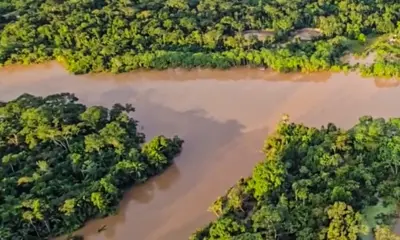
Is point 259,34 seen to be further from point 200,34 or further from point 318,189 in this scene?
point 318,189

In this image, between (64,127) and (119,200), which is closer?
(119,200)

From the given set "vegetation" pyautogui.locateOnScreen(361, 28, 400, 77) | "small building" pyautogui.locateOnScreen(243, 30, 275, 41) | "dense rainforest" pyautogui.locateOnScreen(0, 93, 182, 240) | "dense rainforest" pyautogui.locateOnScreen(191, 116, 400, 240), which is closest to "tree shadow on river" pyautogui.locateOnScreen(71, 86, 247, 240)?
"dense rainforest" pyautogui.locateOnScreen(0, 93, 182, 240)

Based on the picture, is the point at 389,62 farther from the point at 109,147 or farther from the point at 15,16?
the point at 15,16

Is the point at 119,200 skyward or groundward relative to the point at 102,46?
groundward

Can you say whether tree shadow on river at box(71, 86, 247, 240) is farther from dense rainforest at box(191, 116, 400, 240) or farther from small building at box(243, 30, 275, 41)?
small building at box(243, 30, 275, 41)

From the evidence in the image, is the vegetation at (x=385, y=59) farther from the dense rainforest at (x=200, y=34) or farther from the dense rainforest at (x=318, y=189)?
the dense rainforest at (x=318, y=189)

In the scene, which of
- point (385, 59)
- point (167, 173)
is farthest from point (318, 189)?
point (385, 59)

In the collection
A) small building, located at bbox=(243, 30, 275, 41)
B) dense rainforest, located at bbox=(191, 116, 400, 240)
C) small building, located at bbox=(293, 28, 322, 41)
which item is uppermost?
small building, located at bbox=(243, 30, 275, 41)

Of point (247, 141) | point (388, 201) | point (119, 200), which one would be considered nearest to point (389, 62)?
point (247, 141)
